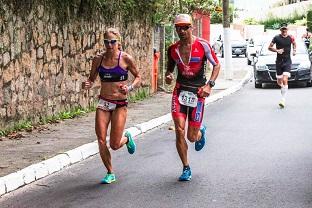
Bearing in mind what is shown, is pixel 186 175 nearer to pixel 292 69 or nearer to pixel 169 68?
pixel 169 68

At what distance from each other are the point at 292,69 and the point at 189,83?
14475 millimetres

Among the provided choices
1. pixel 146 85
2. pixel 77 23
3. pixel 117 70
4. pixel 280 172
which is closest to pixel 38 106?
pixel 77 23

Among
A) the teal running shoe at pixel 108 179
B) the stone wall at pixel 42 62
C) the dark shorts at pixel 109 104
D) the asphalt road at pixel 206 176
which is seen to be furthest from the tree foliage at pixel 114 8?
the teal running shoe at pixel 108 179

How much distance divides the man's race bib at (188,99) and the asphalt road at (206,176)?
0.86 metres

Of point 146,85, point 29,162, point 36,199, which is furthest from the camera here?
point 146,85

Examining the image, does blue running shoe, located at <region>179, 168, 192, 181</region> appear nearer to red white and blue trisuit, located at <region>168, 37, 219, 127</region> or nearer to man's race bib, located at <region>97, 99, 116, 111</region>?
red white and blue trisuit, located at <region>168, 37, 219, 127</region>

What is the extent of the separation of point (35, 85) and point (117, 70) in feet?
15.0

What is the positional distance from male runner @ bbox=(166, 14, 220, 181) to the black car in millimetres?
14222

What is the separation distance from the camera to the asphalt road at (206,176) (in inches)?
255

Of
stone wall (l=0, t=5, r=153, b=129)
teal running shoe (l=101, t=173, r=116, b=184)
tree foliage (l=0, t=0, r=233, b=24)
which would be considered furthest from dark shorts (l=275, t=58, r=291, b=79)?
teal running shoe (l=101, t=173, r=116, b=184)

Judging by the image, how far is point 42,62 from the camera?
1216 cm

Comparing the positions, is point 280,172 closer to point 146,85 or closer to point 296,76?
point 146,85

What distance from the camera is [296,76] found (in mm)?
21547

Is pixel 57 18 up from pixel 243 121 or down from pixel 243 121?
up
